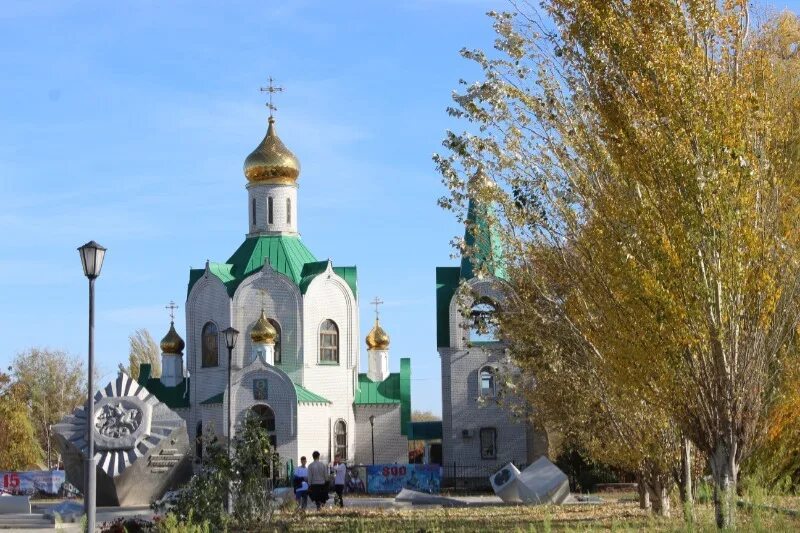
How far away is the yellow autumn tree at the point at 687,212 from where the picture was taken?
11.7 metres

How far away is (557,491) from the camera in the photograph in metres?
24.1

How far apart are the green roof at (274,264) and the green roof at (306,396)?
3.14m

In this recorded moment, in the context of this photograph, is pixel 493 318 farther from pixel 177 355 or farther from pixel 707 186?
pixel 177 355

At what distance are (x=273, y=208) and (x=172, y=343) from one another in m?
5.97

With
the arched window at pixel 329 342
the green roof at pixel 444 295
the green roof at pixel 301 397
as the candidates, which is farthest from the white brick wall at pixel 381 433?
the green roof at pixel 444 295

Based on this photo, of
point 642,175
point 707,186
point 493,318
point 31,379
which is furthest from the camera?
point 31,379

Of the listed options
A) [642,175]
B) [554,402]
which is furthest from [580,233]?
[554,402]

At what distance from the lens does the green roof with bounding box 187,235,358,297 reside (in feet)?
133

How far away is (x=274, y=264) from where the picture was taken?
41031 mm

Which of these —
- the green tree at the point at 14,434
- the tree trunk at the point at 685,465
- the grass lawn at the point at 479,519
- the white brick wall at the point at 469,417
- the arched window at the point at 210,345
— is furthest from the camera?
the green tree at the point at 14,434

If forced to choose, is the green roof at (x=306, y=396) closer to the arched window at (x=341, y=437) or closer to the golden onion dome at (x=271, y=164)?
the arched window at (x=341, y=437)

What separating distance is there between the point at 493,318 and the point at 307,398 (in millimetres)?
21071

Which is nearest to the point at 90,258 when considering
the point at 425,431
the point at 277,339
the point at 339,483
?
the point at 339,483

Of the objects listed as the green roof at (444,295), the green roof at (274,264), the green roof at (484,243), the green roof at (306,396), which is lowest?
the green roof at (306,396)
